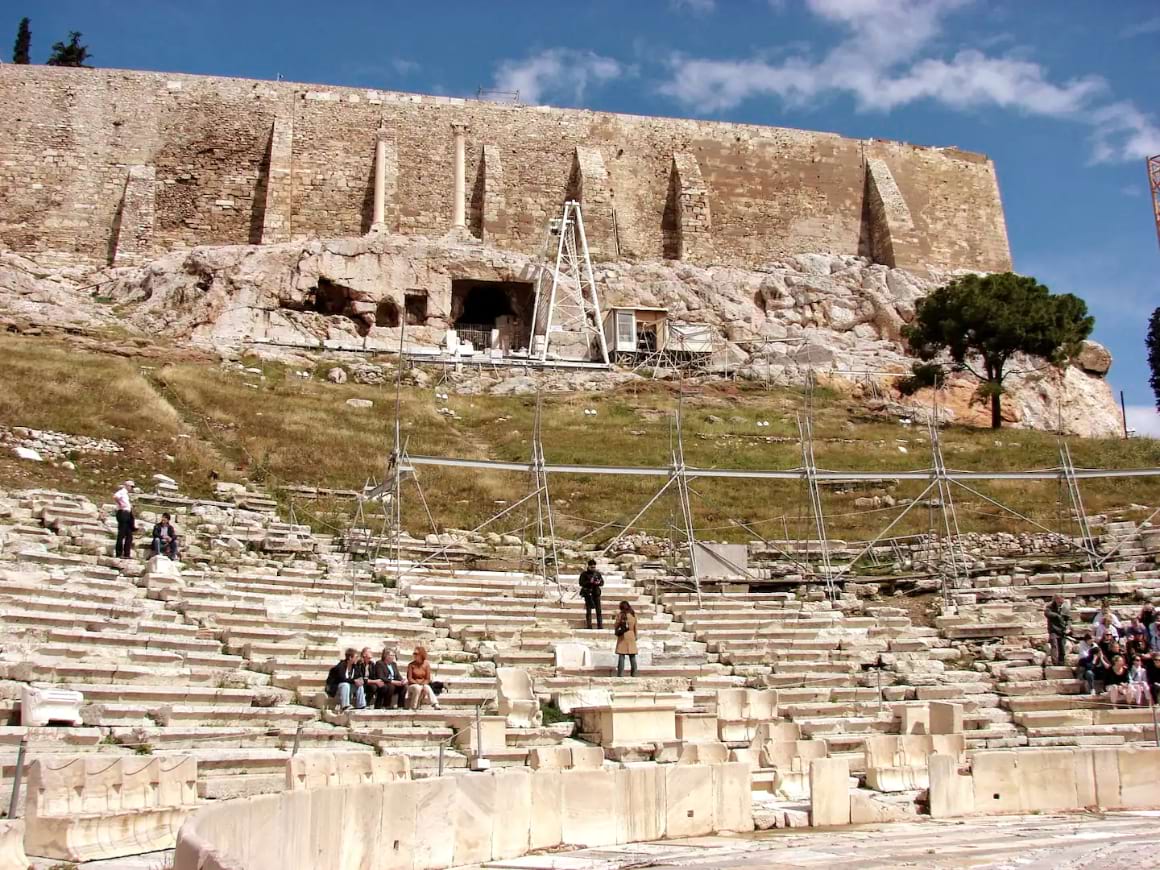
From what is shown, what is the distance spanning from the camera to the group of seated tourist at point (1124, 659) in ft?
41.8

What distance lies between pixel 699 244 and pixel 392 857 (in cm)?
3437

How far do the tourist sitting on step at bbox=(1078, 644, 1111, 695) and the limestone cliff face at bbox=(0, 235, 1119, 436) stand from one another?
684 inches

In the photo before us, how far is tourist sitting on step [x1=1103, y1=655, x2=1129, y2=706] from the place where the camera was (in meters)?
12.7

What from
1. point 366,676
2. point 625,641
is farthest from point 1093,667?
point 366,676

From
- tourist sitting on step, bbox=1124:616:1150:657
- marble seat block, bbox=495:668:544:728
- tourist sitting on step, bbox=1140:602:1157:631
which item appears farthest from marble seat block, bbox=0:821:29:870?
tourist sitting on step, bbox=1140:602:1157:631

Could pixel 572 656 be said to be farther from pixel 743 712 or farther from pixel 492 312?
pixel 492 312

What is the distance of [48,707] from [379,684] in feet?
9.75

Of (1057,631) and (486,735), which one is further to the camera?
(1057,631)

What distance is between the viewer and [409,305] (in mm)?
34406

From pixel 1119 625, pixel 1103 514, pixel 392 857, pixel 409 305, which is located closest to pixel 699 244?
pixel 409 305

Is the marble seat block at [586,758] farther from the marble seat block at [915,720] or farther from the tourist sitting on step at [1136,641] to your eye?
the tourist sitting on step at [1136,641]

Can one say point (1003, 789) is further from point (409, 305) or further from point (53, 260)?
point (53, 260)

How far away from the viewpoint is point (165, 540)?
15.0m

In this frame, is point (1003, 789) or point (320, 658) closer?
point (1003, 789)
